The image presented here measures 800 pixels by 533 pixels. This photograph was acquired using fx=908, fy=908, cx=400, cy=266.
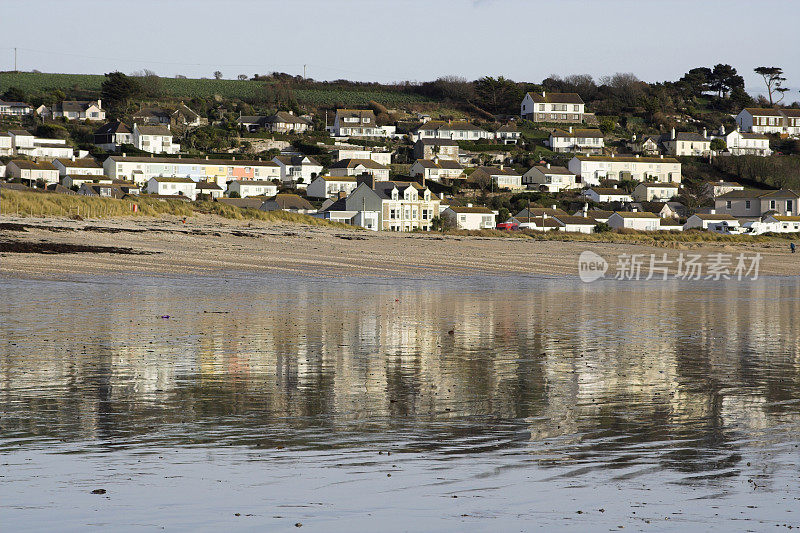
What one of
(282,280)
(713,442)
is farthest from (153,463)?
(282,280)

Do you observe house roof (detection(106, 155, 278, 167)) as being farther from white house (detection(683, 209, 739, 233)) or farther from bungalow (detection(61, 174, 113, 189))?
white house (detection(683, 209, 739, 233))

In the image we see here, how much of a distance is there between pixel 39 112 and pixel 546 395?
138986mm

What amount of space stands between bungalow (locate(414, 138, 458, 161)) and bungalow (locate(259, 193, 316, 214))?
3342 centimetres

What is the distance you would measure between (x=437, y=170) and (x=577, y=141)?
33.0 metres

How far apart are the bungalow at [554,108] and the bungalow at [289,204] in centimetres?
7103

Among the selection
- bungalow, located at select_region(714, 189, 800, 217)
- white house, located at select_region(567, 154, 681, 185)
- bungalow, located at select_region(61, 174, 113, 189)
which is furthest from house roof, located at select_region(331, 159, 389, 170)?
bungalow, located at select_region(714, 189, 800, 217)

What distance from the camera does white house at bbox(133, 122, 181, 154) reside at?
4801 inches

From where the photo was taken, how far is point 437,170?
11106 centimetres

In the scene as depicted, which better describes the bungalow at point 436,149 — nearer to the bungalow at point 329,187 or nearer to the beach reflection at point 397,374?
the bungalow at point 329,187

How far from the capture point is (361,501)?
657 cm

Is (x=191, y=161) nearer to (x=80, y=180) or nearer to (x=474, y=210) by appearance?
(x=80, y=180)

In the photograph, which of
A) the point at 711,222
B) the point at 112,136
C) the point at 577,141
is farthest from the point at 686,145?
the point at 112,136

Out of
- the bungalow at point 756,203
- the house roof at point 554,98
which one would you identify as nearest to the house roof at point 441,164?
the bungalow at point 756,203

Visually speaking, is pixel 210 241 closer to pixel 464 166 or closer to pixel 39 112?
pixel 464 166
